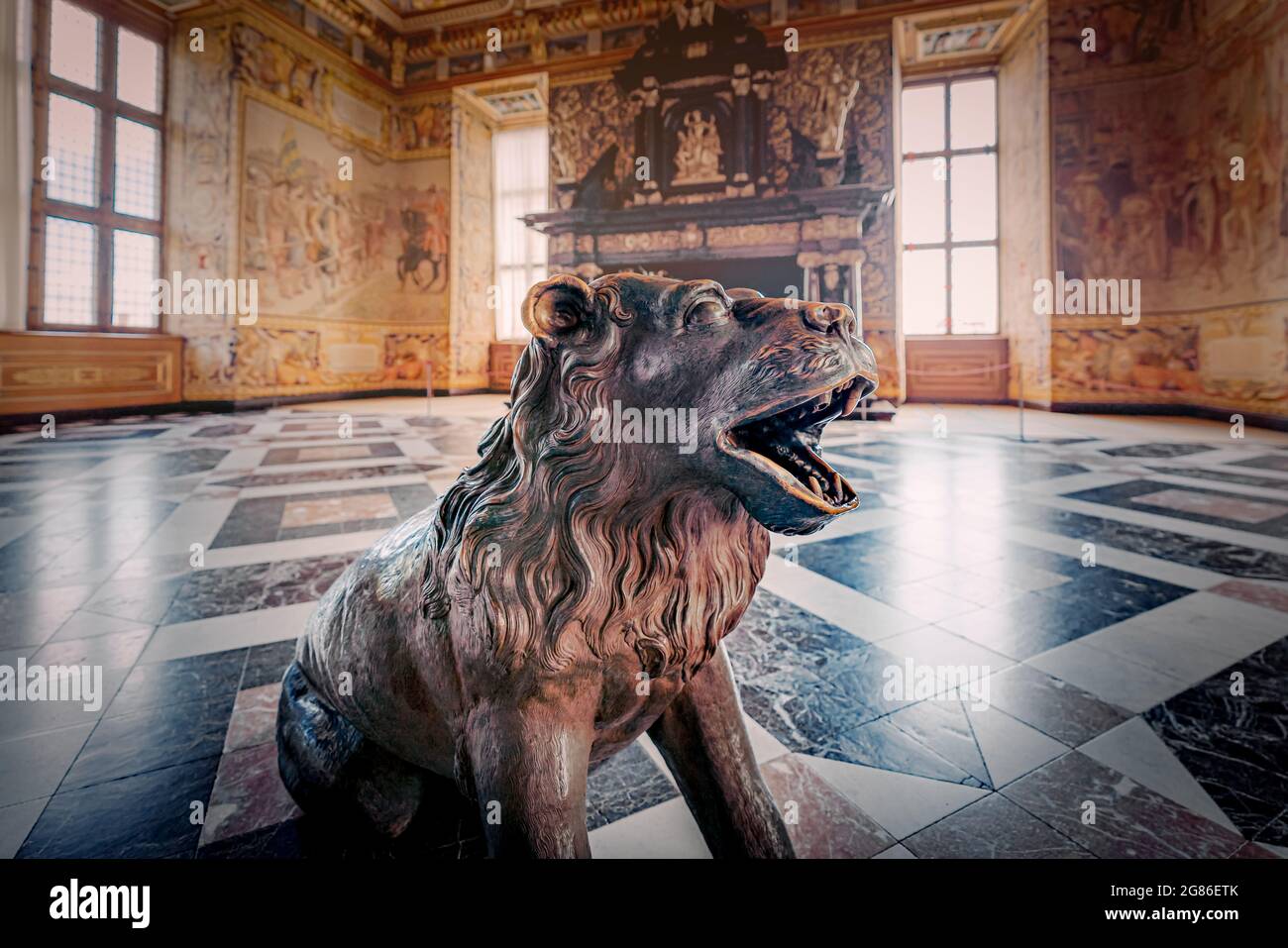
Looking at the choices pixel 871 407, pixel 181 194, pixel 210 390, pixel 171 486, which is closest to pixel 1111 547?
pixel 171 486

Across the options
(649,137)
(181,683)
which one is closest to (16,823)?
(181,683)

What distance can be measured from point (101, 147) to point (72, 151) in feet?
1.42

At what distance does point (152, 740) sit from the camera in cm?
142

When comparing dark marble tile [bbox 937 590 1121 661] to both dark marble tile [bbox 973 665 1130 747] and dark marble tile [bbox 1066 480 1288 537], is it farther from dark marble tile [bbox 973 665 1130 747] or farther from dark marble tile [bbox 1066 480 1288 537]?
dark marble tile [bbox 1066 480 1288 537]

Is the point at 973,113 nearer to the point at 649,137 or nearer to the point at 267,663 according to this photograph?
the point at 649,137

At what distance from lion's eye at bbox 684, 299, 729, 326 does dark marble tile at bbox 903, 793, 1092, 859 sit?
3.25 feet

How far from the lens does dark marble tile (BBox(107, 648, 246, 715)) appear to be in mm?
1568

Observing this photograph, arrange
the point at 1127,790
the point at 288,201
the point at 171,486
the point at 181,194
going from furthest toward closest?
the point at 288,201 < the point at 181,194 < the point at 171,486 < the point at 1127,790

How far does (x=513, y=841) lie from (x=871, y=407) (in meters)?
9.26

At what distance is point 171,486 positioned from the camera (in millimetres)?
4293

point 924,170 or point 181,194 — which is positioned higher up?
point 924,170

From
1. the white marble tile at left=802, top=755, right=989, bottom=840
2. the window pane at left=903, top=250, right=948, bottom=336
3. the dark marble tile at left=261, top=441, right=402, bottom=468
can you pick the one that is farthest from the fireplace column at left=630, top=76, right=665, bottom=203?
the white marble tile at left=802, top=755, right=989, bottom=840
